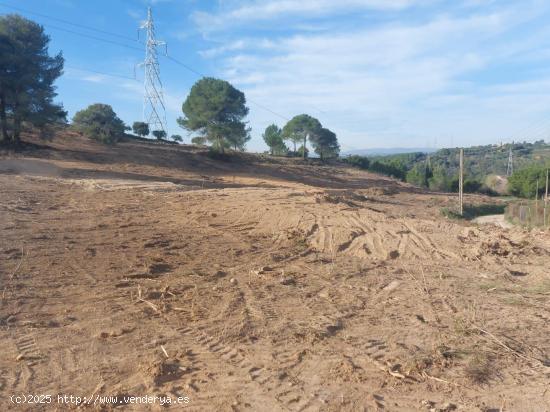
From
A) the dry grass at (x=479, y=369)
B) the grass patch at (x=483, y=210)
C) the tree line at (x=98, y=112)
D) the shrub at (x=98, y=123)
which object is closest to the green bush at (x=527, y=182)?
the grass patch at (x=483, y=210)

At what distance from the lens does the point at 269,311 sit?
587cm

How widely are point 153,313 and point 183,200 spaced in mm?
9469

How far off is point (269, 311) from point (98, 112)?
1191 inches

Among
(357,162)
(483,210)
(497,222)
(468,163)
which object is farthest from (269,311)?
(468,163)

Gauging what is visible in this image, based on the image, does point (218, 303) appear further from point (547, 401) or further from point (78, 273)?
point (547, 401)

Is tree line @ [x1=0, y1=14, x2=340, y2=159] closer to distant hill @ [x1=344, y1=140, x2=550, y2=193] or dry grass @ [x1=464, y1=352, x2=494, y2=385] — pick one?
distant hill @ [x1=344, y1=140, x2=550, y2=193]

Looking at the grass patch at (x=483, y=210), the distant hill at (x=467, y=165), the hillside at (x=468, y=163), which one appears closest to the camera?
the grass patch at (x=483, y=210)

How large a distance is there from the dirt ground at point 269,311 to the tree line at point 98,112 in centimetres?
1408

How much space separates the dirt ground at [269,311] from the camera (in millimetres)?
4004

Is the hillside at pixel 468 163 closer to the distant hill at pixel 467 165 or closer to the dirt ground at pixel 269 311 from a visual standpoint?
the distant hill at pixel 467 165

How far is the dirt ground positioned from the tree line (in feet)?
46.2

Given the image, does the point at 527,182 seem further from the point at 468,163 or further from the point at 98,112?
the point at 468,163

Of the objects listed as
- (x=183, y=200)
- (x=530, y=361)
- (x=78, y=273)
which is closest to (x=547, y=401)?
(x=530, y=361)

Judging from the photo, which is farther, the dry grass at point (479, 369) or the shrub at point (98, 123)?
the shrub at point (98, 123)
